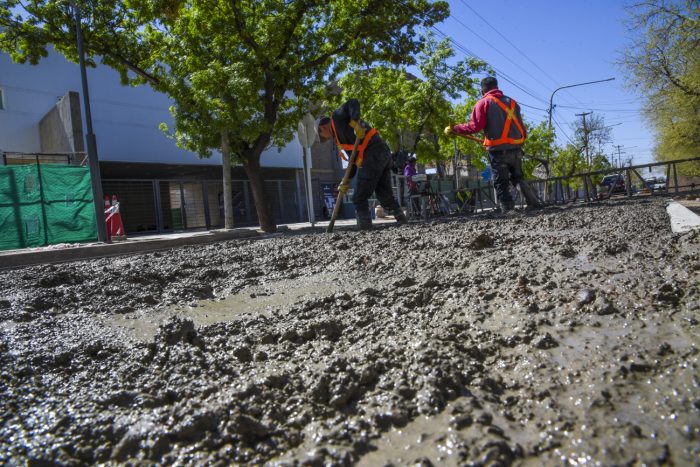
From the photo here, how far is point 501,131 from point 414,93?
1202 centimetres

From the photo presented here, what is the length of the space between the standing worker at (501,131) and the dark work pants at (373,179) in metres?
1.02

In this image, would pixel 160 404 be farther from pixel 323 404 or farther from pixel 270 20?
pixel 270 20

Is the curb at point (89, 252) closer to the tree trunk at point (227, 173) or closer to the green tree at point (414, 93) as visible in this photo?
the tree trunk at point (227, 173)

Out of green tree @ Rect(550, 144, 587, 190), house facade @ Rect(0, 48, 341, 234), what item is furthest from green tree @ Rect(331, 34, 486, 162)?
green tree @ Rect(550, 144, 587, 190)

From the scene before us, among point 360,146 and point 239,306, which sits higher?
point 360,146

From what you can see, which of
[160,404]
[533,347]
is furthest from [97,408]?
[533,347]

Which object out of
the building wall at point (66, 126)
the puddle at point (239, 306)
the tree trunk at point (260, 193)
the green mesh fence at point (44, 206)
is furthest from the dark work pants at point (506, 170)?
the building wall at point (66, 126)

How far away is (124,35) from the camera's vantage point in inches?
464

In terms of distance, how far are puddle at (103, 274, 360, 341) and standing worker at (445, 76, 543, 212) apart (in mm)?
4644

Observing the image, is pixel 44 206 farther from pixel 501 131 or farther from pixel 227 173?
pixel 501 131

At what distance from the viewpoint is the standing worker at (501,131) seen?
7180 millimetres

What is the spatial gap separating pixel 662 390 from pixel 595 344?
33 centimetres

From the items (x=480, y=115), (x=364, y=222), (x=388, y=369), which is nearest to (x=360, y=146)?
(x=364, y=222)

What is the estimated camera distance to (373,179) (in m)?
7.01
